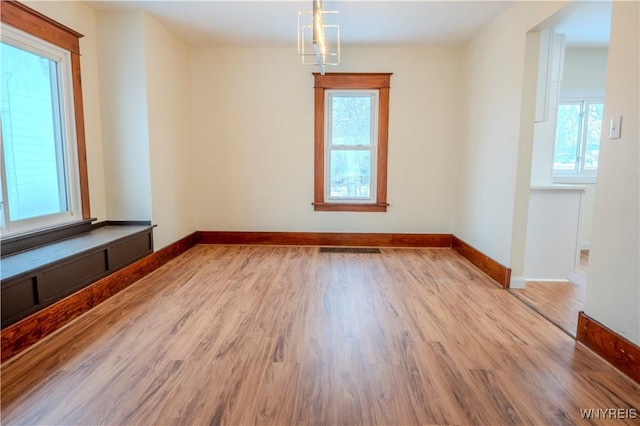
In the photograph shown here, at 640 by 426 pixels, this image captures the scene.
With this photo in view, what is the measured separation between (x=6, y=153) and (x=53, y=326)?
1339mm

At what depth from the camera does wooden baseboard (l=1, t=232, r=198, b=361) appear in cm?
198

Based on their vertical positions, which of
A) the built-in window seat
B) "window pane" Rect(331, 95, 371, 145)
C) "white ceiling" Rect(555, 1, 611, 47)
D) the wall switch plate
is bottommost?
the built-in window seat

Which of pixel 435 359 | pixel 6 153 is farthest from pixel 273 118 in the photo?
pixel 435 359

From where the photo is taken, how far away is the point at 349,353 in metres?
2.04

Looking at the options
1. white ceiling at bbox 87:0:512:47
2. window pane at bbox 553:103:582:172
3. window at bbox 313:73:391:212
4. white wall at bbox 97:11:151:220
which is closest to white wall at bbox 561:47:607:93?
window pane at bbox 553:103:582:172

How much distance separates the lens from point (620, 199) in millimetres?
1874

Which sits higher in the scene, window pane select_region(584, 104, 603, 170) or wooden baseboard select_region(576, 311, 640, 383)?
window pane select_region(584, 104, 603, 170)

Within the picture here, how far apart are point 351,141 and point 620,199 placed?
323cm

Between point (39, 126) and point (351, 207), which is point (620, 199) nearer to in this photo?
point (351, 207)

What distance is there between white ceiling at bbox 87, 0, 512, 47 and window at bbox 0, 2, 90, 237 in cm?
72

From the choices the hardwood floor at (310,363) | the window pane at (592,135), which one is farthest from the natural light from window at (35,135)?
the window pane at (592,135)

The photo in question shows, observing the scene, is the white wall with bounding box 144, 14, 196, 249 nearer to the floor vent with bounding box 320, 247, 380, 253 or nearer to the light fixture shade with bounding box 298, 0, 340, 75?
the light fixture shade with bounding box 298, 0, 340, 75

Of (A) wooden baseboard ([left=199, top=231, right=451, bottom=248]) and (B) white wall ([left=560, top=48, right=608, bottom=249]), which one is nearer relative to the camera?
(B) white wall ([left=560, top=48, right=608, bottom=249])

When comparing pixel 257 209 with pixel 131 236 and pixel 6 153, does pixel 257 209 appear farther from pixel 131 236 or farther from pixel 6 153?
pixel 6 153
